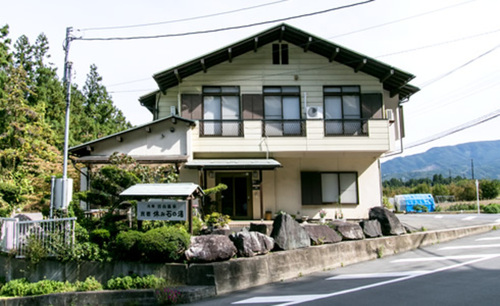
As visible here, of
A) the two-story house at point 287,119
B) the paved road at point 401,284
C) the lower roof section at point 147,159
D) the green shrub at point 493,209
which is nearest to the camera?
the paved road at point 401,284

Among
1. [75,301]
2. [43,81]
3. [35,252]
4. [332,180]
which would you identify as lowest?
[75,301]

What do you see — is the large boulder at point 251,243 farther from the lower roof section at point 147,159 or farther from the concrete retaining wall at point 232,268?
the lower roof section at point 147,159

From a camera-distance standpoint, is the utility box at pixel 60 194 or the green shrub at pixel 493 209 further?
the green shrub at pixel 493 209


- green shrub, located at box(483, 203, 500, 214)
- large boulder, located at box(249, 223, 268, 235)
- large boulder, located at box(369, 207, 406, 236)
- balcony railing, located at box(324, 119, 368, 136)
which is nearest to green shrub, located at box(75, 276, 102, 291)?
large boulder, located at box(249, 223, 268, 235)

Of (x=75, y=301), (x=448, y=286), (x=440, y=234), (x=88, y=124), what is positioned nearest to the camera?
(x=448, y=286)

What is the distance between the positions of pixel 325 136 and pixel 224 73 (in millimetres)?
5280

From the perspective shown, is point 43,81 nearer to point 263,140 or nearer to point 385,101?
point 263,140

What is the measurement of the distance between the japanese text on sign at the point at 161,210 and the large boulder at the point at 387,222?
699 centimetres

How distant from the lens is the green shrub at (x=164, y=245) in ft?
30.0

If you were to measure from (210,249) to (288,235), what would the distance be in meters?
2.40

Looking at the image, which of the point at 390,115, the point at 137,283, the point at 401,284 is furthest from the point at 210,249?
the point at 390,115

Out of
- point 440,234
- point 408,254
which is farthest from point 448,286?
point 440,234

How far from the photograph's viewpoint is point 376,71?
17844mm

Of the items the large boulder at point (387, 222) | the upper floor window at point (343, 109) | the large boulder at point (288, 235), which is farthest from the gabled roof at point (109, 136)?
the large boulder at point (387, 222)
